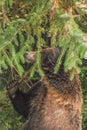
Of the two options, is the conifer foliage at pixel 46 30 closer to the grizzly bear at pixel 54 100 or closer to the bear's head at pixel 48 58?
the bear's head at pixel 48 58

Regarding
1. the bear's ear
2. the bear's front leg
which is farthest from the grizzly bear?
the bear's front leg

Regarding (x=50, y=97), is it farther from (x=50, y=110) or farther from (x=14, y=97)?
(x=14, y=97)

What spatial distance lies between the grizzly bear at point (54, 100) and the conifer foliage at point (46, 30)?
0.48m

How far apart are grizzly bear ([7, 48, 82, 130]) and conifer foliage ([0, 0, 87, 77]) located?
1.57 feet

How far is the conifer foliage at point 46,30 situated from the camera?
4062 millimetres

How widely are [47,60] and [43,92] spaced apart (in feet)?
1.61

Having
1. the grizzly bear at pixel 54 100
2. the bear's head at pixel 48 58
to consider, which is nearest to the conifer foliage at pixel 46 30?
the bear's head at pixel 48 58

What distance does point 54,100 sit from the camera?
5.75 m

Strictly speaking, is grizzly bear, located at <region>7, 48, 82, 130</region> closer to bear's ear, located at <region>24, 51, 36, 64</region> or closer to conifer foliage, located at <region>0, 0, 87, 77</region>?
bear's ear, located at <region>24, 51, 36, 64</region>

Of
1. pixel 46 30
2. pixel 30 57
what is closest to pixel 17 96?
pixel 30 57

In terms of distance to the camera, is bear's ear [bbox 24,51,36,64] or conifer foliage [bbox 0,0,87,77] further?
bear's ear [bbox 24,51,36,64]

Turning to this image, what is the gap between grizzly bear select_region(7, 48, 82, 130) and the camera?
5707 mm

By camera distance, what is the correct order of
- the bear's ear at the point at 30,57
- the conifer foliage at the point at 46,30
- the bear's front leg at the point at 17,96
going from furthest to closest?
1. the bear's front leg at the point at 17,96
2. the bear's ear at the point at 30,57
3. the conifer foliage at the point at 46,30

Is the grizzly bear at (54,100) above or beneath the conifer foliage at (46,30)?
beneath
